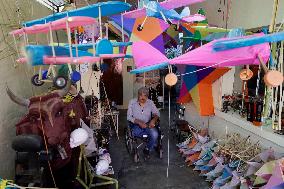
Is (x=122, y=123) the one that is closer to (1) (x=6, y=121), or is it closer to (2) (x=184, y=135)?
(2) (x=184, y=135)

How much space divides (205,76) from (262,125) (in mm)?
1588

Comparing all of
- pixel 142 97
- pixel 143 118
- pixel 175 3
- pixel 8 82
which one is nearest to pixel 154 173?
pixel 143 118

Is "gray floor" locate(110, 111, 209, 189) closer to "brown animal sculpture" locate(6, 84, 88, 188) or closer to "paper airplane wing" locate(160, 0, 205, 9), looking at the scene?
"brown animal sculpture" locate(6, 84, 88, 188)

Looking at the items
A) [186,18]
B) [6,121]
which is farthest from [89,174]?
[186,18]

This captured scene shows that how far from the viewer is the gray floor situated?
512cm

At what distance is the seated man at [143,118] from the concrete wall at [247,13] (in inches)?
91.1

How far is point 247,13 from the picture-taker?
5.48m

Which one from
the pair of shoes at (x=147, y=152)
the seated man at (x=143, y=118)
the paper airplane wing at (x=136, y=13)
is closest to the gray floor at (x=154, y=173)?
the pair of shoes at (x=147, y=152)

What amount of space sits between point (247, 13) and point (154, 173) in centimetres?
350

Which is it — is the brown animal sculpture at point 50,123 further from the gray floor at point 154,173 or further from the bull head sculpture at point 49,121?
the gray floor at point 154,173

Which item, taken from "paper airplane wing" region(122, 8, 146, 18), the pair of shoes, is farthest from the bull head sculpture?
the pair of shoes

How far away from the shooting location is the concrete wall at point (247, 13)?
4.88 m

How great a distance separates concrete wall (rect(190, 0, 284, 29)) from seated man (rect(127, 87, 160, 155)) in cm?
231

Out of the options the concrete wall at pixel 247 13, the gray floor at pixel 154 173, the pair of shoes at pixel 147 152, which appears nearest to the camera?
the concrete wall at pixel 247 13
